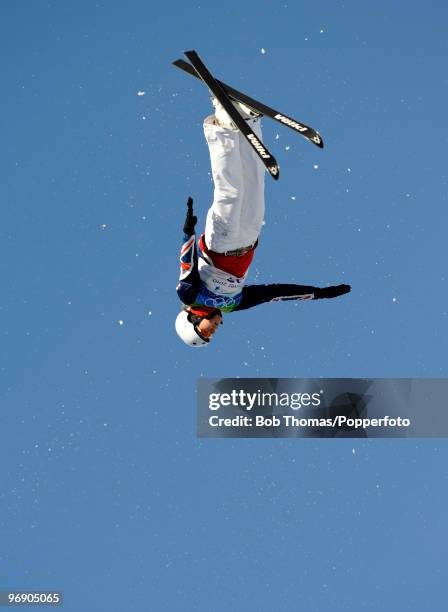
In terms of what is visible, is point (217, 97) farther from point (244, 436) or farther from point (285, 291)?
point (244, 436)

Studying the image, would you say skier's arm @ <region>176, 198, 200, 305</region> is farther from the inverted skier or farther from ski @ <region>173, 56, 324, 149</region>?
ski @ <region>173, 56, 324, 149</region>

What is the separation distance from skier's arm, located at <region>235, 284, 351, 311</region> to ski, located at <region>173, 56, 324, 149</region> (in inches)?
93.5

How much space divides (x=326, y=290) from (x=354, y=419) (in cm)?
278

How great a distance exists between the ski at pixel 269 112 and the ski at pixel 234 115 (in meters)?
0.09

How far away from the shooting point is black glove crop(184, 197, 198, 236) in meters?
7.91

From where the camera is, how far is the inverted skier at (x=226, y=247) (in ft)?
25.5

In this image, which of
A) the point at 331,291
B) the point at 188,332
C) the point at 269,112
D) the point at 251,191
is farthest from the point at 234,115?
the point at 331,291

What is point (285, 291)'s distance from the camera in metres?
9.67

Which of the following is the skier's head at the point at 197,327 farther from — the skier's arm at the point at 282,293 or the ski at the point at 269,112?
the ski at the point at 269,112

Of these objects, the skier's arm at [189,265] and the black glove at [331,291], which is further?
the black glove at [331,291]

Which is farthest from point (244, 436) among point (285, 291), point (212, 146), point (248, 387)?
point (212, 146)

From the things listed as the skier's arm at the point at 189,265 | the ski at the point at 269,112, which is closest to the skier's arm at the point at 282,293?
the skier's arm at the point at 189,265

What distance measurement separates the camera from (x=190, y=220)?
7996mm

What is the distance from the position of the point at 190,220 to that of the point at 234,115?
103cm
